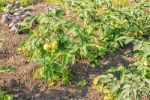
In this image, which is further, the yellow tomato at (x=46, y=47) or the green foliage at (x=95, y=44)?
the yellow tomato at (x=46, y=47)

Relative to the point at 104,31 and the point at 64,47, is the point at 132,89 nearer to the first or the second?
the point at 64,47

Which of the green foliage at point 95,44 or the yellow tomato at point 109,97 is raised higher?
the green foliage at point 95,44

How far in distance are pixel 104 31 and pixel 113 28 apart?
172 mm

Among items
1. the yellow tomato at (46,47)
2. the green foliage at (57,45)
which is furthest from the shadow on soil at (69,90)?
the yellow tomato at (46,47)

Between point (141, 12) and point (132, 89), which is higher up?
point (141, 12)

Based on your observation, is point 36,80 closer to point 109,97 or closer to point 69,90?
point 69,90

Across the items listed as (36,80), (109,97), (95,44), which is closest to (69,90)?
(36,80)

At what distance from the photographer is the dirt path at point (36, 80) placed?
4379 mm

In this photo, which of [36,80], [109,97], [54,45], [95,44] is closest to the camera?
[109,97]

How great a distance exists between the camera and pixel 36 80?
455 centimetres

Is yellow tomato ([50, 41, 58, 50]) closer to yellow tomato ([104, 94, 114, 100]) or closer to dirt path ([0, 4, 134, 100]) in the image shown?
dirt path ([0, 4, 134, 100])

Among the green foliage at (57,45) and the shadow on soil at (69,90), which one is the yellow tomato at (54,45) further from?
the shadow on soil at (69,90)

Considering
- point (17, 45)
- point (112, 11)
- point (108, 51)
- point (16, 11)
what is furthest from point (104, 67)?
point (16, 11)

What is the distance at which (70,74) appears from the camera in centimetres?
457
